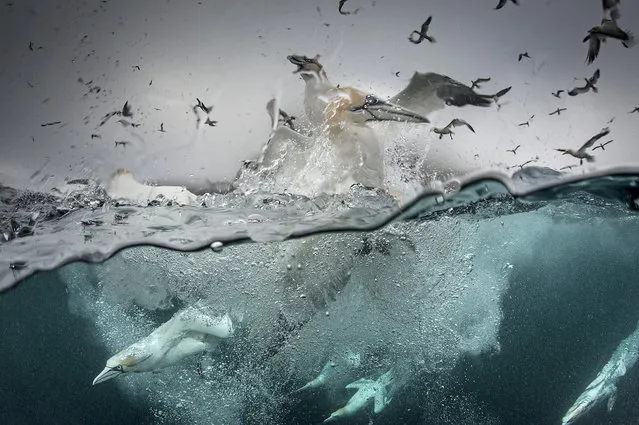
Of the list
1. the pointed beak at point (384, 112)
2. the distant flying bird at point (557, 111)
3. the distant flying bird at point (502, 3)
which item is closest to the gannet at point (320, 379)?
the pointed beak at point (384, 112)

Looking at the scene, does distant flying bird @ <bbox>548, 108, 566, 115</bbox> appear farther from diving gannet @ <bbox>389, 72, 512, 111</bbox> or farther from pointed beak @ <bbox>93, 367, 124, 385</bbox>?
pointed beak @ <bbox>93, 367, 124, 385</bbox>

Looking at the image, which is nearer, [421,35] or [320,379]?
[421,35]

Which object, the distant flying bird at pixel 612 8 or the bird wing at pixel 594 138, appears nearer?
the distant flying bird at pixel 612 8

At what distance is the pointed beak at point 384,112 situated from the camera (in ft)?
16.1

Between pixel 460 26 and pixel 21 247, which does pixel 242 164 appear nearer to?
pixel 460 26

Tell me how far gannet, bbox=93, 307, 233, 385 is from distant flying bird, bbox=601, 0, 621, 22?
23.9 ft

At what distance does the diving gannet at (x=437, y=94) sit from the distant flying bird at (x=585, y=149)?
3.59 feet

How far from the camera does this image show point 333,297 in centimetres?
870

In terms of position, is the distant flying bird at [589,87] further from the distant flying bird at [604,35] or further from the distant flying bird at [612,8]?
the distant flying bird at [612,8]

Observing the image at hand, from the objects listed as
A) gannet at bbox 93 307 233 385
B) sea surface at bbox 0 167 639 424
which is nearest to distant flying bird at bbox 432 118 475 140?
sea surface at bbox 0 167 639 424

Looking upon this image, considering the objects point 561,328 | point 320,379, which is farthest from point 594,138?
point 561,328

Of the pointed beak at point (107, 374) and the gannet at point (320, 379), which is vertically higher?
the pointed beak at point (107, 374)

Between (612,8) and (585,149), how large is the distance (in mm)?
1496

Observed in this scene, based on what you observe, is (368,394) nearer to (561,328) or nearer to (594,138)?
(594,138)
